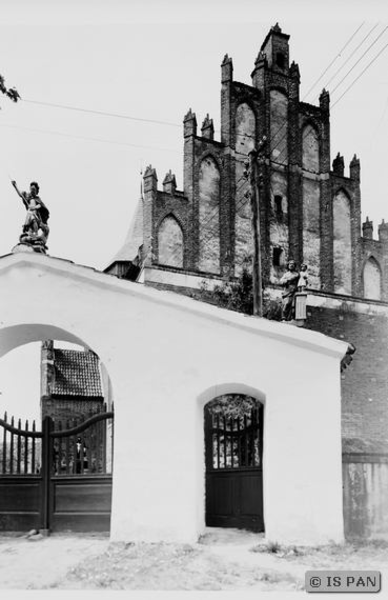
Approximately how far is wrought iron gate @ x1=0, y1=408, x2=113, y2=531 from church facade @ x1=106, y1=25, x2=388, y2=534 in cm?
1013

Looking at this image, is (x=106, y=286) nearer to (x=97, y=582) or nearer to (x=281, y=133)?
(x=97, y=582)

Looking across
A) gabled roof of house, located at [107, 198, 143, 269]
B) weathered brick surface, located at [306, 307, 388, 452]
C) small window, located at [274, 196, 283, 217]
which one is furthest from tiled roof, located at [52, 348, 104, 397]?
weathered brick surface, located at [306, 307, 388, 452]

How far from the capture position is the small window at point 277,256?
24031mm

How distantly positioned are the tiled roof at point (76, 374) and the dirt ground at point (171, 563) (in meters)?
24.6

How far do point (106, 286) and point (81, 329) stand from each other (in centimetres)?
77

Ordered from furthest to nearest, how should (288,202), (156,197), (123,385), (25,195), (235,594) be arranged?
(288,202), (156,197), (25,195), (123,385), (235,594)

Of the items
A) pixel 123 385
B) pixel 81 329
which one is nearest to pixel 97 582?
pixel 123 385

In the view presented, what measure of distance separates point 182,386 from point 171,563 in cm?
258

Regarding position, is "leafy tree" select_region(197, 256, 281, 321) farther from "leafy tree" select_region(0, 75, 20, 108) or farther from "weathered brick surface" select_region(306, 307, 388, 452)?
"leafy tree" select_region(0, 75, 20, 108)

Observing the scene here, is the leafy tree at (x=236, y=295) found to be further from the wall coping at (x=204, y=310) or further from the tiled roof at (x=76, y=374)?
the tiled roof at (x=76, y=374)

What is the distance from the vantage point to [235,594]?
324 inches

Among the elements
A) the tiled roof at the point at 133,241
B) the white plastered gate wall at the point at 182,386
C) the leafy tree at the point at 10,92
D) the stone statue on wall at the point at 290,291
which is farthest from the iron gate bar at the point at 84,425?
the tiled roof at the point at 133,241

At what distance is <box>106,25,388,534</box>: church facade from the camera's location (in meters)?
22.9

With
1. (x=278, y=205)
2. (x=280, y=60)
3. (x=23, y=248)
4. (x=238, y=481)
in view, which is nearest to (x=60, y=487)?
(x=238, y=481)
